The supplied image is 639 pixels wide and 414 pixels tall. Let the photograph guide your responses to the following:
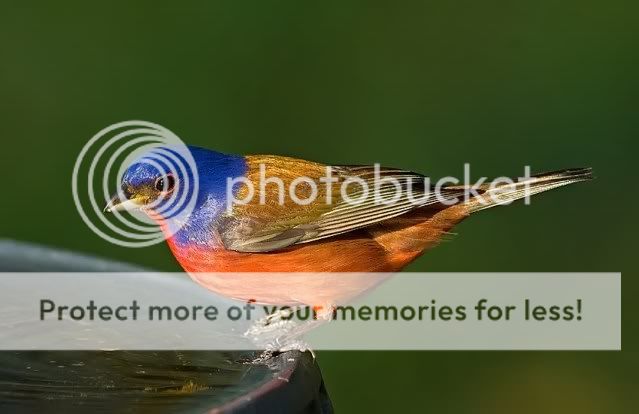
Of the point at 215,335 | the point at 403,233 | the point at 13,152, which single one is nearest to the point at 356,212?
the point at 403,233

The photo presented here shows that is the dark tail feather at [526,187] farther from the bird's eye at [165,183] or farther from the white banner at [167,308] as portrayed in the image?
the bird's eye at [165,183]

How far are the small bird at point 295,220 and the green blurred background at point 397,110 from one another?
174 cm

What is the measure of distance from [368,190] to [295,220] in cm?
41

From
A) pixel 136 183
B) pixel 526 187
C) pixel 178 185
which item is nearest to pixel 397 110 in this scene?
pixel 526 187

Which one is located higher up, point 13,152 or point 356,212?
point 13,152

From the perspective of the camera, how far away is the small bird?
4.55m

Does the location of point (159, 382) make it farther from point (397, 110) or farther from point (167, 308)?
point (397, 110)

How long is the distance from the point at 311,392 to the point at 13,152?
446 cm

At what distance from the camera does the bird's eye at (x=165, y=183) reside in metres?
4.57

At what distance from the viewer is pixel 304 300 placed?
4586 millimetres

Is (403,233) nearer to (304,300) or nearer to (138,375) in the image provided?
(304,300)

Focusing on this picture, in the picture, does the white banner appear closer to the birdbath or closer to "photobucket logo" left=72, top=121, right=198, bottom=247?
the birdbath

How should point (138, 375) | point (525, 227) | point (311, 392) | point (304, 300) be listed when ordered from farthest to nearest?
point (525, 227), point (304, 300), point (138, 375), point (311, 392)

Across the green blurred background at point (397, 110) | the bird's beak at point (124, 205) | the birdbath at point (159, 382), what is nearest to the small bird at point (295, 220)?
the bird's beak at point (124, 205)
